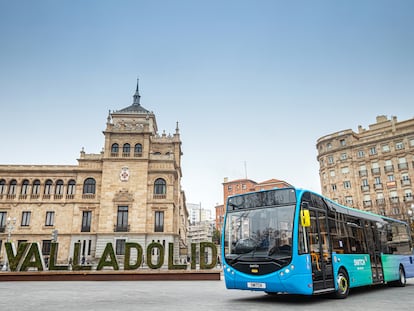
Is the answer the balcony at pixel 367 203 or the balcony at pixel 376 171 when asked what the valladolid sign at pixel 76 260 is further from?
the balcony at pixel 376 171

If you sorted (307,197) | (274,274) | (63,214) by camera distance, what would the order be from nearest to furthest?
(274,274)
(307,197)
(63,214)

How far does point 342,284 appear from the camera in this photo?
9742 millimetres

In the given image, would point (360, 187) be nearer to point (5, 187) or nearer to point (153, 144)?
point (153, 144)

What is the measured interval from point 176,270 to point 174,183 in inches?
733

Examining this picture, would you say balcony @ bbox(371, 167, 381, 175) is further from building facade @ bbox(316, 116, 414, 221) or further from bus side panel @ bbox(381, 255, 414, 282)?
bus side panel @ bbox(381, 255, 414, 282)

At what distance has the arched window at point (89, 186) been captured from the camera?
36719 mm

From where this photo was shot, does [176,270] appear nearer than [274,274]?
No

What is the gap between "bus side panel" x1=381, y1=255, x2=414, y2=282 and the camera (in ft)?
40.4

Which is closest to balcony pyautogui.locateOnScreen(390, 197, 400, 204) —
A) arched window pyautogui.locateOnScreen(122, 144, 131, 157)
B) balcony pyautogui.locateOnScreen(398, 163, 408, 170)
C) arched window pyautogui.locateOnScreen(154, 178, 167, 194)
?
balcony pyautogui.locateOnScreen(398, 163, 408, 170)

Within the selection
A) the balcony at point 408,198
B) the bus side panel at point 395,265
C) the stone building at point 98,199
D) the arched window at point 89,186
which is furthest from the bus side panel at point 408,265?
the balcony at point 408,198

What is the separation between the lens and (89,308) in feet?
25.6

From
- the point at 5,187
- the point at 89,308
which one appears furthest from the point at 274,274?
the point at 5,187

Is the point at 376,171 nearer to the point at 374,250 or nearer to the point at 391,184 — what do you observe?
the point at 391,184

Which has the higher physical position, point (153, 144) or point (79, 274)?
point (153, 144)
